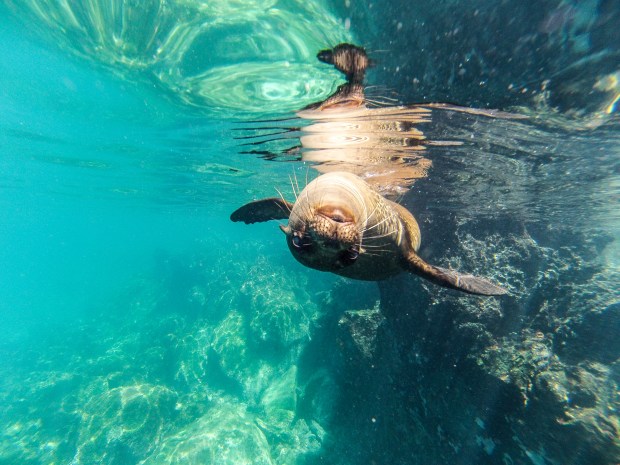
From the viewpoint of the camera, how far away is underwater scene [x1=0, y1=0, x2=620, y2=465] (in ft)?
14.9

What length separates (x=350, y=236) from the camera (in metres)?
2.06

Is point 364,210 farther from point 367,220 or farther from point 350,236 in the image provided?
point 350,236

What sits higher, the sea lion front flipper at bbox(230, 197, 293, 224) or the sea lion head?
the sea lion front flipper at bbox(230, 197, 293, 224)

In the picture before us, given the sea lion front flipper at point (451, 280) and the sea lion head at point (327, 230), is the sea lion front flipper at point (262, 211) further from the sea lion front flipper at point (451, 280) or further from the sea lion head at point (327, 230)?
the sea lion head at point (327, 230)

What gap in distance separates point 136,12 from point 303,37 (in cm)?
330

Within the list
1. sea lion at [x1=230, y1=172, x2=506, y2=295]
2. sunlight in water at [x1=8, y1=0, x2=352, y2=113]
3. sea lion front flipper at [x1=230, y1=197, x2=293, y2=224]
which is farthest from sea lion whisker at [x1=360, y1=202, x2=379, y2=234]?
sunlight in water at [x1=8, y1=0, x2=352, y2=113]

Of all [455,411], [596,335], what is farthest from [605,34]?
[455,411]

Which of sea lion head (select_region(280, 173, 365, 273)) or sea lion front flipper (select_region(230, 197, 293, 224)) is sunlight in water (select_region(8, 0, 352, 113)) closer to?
sea lion front flipper (select_region(230, 197, 293, 224))

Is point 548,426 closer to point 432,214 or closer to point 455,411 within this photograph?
point 455,411

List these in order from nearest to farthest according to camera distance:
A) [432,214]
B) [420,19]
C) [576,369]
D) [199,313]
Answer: [420,19] < [576,369] < [432,214] < [199,313]

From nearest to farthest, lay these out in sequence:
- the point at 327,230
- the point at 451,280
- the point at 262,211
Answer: the point at 327,230 < the point at 451,280 < the point at 262,211

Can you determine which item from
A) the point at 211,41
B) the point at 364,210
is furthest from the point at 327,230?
the point at 211,41

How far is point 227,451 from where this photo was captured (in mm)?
10086

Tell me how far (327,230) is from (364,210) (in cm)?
89
